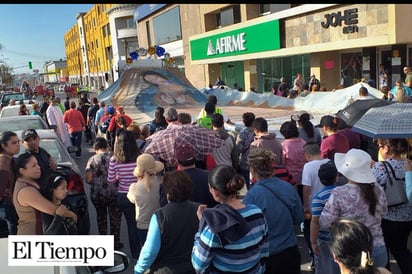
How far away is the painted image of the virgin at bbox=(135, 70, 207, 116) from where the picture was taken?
16219mm

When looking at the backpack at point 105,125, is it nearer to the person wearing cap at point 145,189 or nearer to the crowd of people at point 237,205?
the crowd of people at point 237,205

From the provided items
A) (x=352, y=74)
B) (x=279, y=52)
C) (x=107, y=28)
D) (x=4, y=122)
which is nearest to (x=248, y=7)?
(x=279, y=52)

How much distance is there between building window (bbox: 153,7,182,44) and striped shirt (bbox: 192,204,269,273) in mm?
36038

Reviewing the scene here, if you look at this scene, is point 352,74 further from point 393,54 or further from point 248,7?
point 248,7

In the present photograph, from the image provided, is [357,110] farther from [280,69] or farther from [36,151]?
[280,69]

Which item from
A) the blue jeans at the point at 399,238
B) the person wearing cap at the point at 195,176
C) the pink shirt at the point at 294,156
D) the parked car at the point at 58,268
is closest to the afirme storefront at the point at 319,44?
the pink shirt at the point at 294,156

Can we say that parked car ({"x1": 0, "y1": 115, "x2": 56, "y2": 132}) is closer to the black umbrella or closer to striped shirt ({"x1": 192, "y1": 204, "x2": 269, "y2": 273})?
the black umbrella

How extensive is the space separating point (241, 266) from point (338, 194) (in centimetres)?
102

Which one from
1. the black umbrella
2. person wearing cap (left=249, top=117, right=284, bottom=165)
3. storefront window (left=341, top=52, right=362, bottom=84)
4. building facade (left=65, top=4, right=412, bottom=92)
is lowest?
person wearing cap (left=249, top=117, right=284, bottom=165)

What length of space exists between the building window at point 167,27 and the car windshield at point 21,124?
29214 mm

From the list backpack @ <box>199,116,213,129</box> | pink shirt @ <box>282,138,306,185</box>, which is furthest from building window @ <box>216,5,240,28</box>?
pink shirt @ <box>282,138,306,185</box>

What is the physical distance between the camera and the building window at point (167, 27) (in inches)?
1486


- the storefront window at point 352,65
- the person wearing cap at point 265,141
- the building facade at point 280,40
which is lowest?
the person wearing cap at point 265,141

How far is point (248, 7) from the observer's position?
26.3 meters
